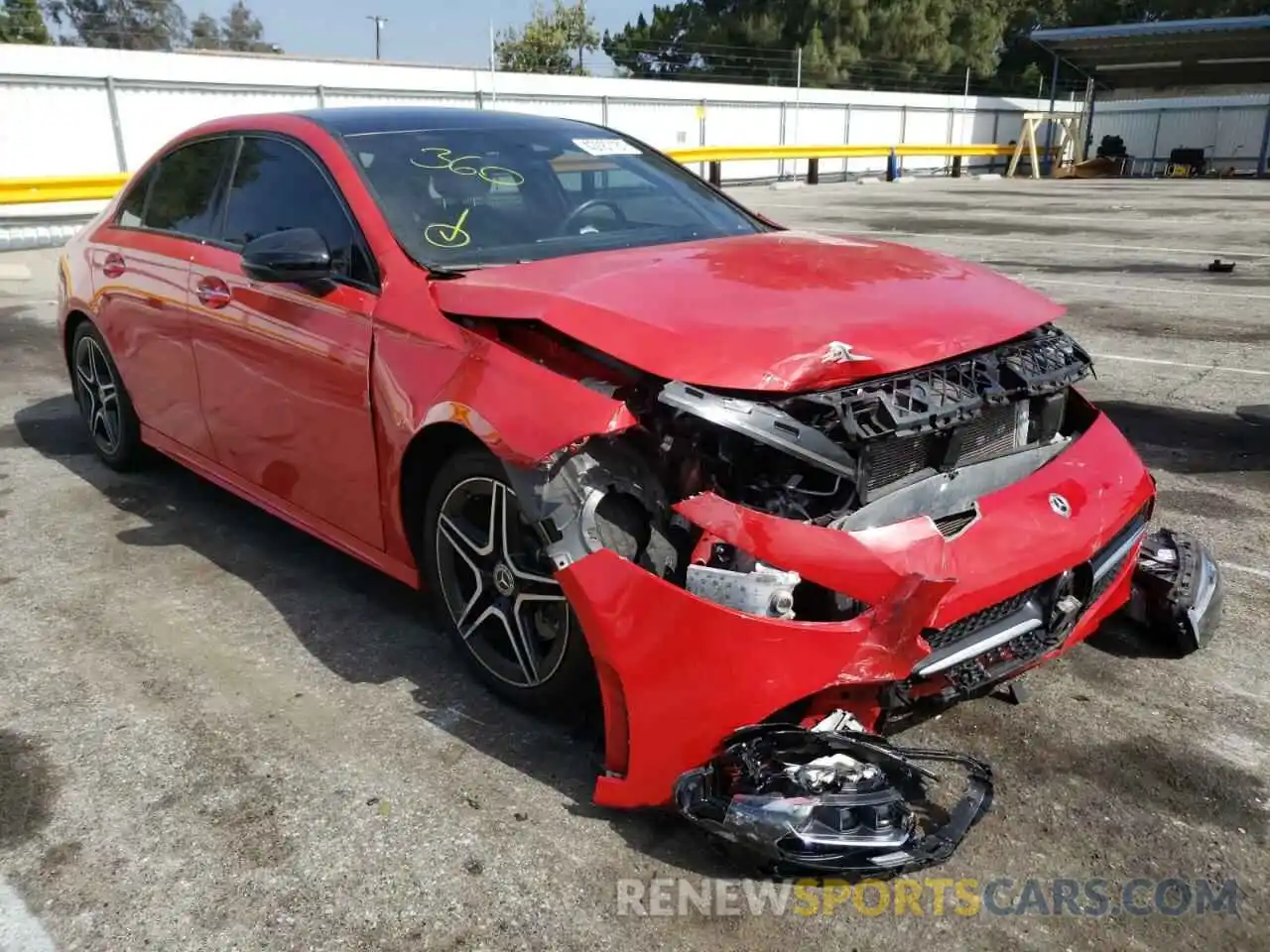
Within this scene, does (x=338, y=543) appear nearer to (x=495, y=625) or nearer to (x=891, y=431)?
(x=495, y=625)

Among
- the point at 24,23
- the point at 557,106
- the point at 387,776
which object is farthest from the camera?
the point at 24,23

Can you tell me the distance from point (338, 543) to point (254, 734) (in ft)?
2.70

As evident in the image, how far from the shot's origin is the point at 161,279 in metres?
4.49

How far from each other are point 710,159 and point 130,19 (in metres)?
47.7

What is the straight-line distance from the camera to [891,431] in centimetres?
253

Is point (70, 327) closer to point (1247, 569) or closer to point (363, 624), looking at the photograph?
point (363, 624)

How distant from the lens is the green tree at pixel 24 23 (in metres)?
43.1

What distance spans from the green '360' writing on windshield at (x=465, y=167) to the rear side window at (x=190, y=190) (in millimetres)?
1101

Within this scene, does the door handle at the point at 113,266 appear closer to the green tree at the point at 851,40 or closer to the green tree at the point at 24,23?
the green tree at the point at 851,40

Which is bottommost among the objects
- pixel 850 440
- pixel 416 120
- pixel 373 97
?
pixel 850 440

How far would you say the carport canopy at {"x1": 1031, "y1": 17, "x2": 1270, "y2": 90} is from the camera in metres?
31.1

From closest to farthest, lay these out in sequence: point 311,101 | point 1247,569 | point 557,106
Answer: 1. point 1247,569
2. point 311,101
3. point 557,106

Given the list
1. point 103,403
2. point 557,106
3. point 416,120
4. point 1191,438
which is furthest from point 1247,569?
point 557,106

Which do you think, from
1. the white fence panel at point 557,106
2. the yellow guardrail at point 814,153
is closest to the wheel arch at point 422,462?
the yellow guardrail at point 814,153
